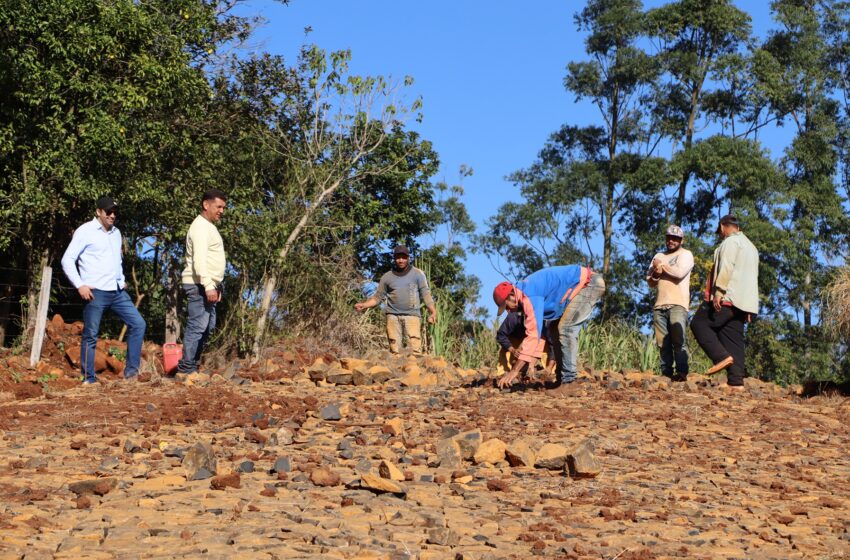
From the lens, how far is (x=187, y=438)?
673 centimetres

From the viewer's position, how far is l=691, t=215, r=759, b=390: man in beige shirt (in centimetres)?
1038

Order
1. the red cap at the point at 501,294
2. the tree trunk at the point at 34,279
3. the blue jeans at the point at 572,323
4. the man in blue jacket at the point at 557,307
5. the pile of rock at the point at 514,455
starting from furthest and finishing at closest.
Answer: the tree trunk at the point at 34,279
the blue jeans at the point at 572,323
the man in blue jacket at the point at 557,307
the red cap at the point at 501,294
the pile of rock at the point at 514,455

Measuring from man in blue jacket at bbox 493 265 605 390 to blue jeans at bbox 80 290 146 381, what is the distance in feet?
11.4

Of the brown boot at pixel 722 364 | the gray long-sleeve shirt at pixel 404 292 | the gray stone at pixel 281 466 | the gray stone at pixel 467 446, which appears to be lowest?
the gray stone at pixel 281 466

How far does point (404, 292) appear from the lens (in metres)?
12.4

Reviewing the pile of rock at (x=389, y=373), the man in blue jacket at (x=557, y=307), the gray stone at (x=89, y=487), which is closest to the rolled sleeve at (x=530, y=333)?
the man in blue jacket at (x=557, y=307)

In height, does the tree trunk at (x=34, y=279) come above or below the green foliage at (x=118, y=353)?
above

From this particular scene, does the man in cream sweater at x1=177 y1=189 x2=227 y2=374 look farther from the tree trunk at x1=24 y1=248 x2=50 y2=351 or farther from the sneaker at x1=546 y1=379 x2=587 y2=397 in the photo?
the tree trunk at x1=24 y1=248 x2=50 y2=351

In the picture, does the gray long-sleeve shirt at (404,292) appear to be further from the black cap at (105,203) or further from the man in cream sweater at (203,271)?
the black cap at (105,203)

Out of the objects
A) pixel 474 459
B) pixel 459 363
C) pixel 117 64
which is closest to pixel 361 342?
pixel 459 363

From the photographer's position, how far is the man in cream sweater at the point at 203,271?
31.5 feet

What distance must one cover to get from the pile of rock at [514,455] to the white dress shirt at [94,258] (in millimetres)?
4636

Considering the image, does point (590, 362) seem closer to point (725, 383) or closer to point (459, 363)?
point (459, 363)

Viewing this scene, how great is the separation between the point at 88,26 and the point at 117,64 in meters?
0.82
